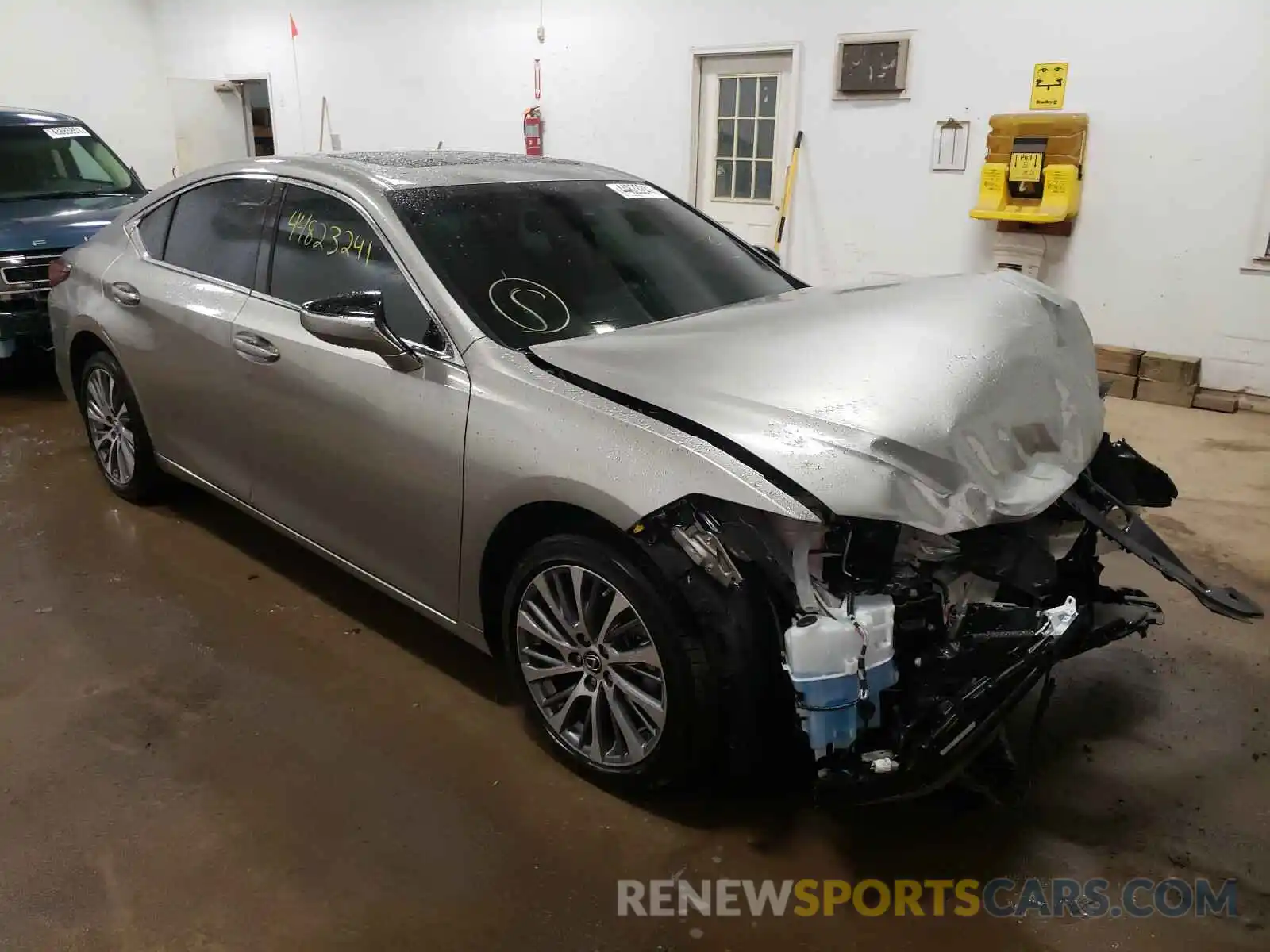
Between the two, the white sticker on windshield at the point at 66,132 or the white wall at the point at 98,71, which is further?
the white wall at the point at 98,71

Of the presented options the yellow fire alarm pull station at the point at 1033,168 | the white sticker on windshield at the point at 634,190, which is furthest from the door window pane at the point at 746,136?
the white sticker on windshield at the point at 634,190

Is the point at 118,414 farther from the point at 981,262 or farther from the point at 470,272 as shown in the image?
the point at 981,262

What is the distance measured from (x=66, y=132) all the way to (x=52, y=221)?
1.23m

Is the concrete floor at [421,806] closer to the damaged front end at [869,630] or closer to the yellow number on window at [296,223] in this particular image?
the damaged front end at [869,630]

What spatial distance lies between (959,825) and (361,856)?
137 centimetres

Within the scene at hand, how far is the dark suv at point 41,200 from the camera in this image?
526cm

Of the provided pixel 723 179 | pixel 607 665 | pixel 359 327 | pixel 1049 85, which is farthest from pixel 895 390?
pixel 723 179

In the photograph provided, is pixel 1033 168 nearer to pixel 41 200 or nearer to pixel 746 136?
pixel 746 136

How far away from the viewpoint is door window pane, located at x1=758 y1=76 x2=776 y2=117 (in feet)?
22.9

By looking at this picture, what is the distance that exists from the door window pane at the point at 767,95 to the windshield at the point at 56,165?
4520mm

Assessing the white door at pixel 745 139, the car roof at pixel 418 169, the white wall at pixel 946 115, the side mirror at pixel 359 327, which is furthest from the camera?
the white door at pixel 745 139

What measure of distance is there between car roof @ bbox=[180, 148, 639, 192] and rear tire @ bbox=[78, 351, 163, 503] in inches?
37.7

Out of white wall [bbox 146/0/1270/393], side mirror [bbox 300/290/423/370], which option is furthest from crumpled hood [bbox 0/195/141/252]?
white wall [bbox 146/0/1270/393]

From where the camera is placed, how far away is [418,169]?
2805mm
